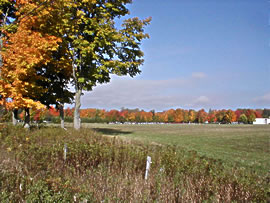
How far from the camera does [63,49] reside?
16906 mm

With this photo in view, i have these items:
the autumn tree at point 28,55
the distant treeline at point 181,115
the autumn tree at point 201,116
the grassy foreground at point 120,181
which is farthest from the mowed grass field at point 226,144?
the autumn tree at point 201,116

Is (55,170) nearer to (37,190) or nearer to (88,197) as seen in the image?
(37,190)

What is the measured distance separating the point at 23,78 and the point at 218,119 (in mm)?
130950

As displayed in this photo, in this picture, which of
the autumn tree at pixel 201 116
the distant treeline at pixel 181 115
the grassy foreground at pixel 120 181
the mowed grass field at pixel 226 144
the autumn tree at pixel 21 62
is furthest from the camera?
the autumn tree at pixel 201 116

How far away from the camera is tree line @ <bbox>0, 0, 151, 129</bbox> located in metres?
12.9

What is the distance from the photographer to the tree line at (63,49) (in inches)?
507

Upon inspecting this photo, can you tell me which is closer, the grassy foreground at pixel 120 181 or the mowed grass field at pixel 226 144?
the grassy foreground at pixel 120 181

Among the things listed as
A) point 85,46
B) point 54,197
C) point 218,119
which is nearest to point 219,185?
point 54,197

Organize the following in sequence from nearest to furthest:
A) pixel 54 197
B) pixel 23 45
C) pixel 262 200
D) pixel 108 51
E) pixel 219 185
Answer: pixel 54 197
pixel 262 200
pixel 219 185
pixel 23 45
pixel 108 51

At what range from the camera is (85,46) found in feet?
52.2

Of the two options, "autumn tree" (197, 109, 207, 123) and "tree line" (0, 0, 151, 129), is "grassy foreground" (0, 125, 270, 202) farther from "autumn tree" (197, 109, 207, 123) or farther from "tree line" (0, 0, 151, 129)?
"autumn tree" (197, 109, 207, 123)

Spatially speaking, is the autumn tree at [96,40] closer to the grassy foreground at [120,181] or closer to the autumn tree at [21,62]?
the autumn tree at [21,62]

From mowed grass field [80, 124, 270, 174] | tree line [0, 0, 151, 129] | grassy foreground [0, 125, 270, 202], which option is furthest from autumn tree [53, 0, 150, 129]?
grassy foreground [0, 125, 270, 202]

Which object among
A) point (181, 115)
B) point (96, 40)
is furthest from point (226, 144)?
point (181, 115)
